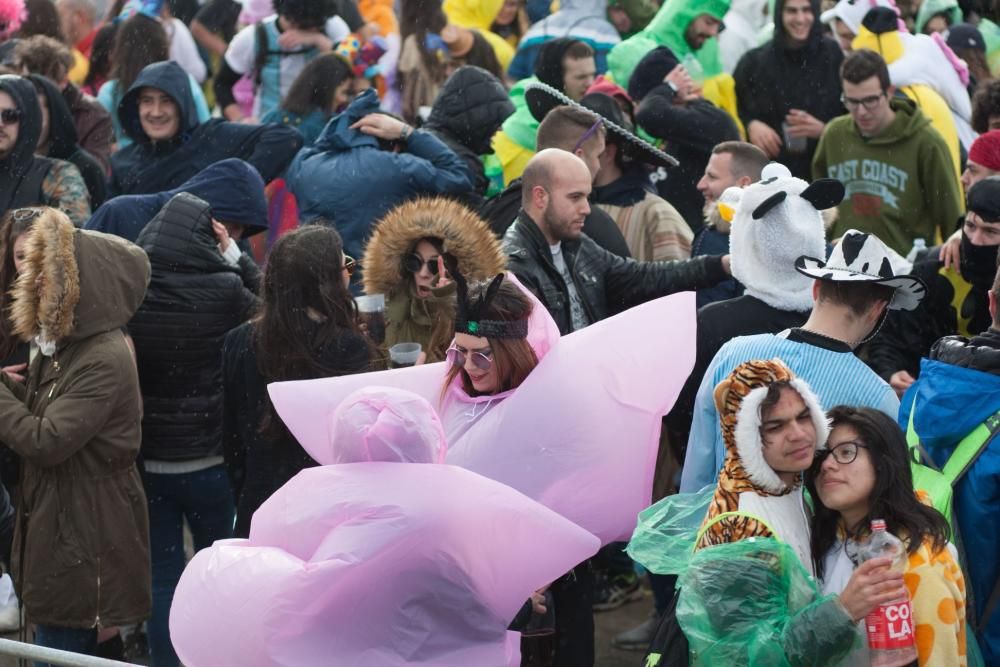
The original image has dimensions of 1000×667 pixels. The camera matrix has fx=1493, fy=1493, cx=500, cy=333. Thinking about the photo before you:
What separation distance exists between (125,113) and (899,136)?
3.95 meters

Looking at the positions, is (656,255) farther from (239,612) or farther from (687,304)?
(239,612)

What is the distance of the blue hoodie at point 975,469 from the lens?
4.09 metres

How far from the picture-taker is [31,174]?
726 centimetres

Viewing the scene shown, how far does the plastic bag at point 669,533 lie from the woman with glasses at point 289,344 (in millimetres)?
1505

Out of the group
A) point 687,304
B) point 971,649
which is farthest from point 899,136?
point 971,649

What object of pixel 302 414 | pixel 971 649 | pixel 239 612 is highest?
pixel 302 414

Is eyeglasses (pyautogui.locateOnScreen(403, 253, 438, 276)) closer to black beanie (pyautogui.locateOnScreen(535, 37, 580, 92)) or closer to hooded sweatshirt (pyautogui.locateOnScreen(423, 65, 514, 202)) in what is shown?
hooded sweatshirt (pyautogui.locateOnScreen(423, 65, 514, 202))

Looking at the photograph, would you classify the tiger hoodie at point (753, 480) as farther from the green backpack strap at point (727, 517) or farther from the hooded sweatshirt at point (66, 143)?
the hooded sweatshirt at point (66, 143)

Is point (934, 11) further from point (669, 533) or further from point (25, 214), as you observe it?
point (669, 533)

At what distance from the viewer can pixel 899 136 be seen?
7617 mm

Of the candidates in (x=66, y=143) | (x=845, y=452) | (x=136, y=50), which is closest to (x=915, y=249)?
(x=845, y=452)

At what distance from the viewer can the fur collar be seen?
205 inches

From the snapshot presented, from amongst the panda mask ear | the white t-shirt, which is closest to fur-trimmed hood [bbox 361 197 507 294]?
the panda mask ear

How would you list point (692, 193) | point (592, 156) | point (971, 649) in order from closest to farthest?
point (971, 649), point (592, 156), point (692, 193)
